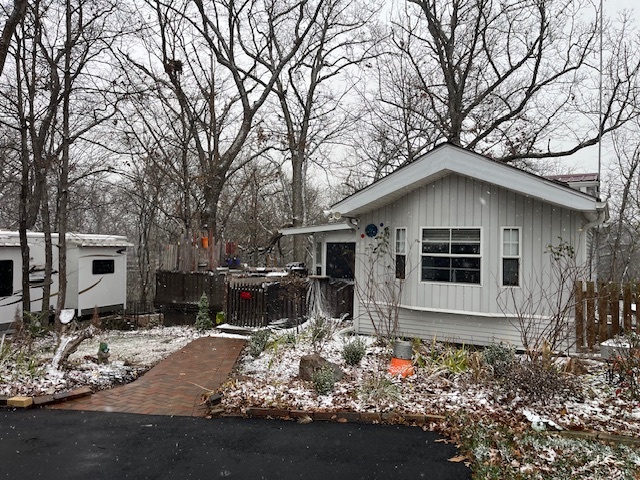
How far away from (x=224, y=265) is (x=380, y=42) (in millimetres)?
11791

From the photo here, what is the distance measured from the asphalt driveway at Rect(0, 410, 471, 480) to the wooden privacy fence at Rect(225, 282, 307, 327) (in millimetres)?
5349

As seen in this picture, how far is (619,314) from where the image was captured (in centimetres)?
730

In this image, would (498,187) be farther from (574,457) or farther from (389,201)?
(574,457)

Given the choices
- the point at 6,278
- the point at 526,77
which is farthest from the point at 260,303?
the point at 526,77

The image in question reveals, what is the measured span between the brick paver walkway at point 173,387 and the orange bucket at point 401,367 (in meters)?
2.52

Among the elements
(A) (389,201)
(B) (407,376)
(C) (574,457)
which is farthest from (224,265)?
(C) (574,457)

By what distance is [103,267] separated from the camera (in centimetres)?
1452

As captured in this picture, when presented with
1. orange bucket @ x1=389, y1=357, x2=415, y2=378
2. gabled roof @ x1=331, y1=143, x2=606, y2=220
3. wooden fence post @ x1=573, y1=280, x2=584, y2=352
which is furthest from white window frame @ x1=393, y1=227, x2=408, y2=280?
wooden fence post @ x1=573, y1=280, x2=584, y2=352

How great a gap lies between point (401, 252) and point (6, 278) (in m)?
10.2

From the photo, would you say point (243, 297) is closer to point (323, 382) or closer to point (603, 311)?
point (323, 382)

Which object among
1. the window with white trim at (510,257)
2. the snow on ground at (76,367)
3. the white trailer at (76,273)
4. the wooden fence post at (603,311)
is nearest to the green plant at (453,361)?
the window with white trim at (510,257)

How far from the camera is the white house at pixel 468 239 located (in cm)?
767

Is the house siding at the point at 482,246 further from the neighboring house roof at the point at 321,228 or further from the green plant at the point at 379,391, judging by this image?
the neighboring house roof at the point at 321,228

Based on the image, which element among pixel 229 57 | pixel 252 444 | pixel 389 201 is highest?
pixel 229 57
